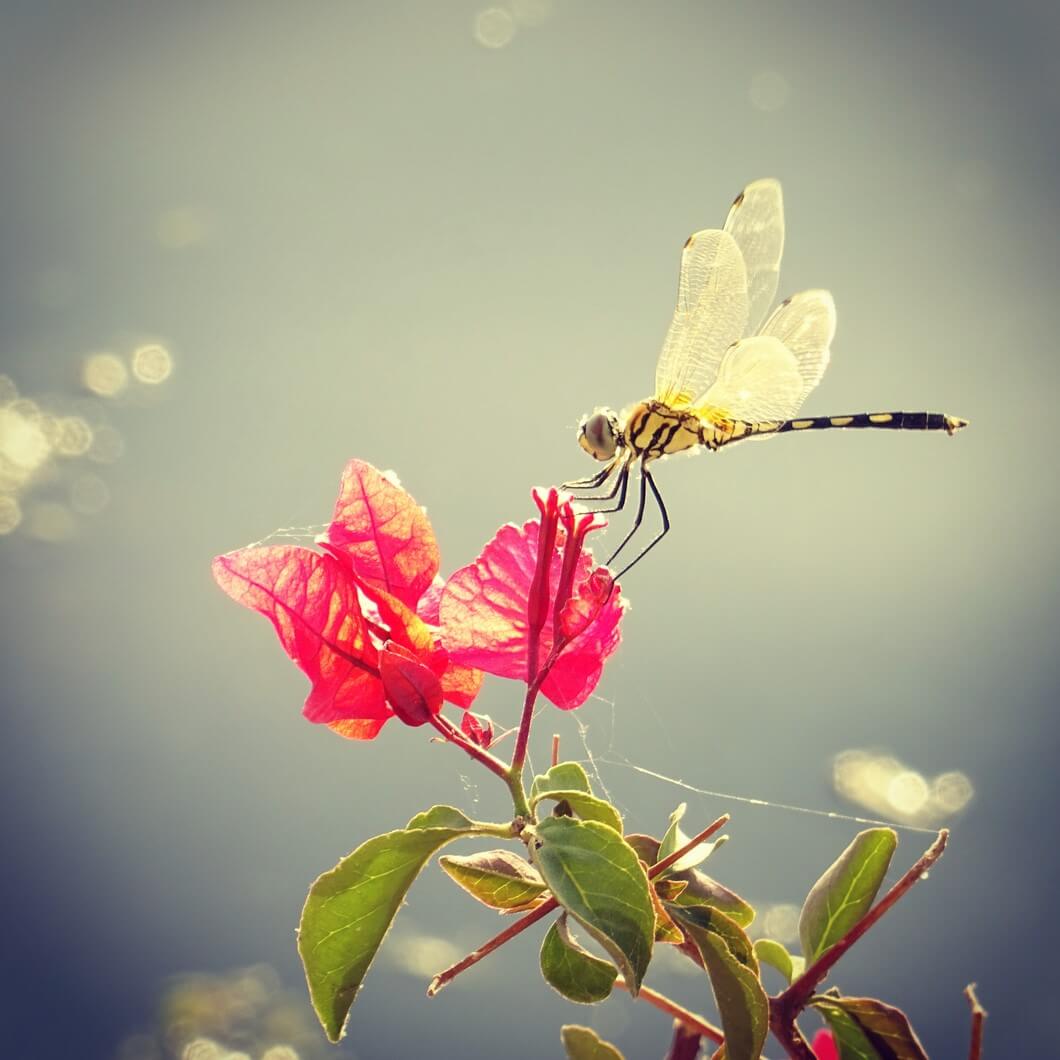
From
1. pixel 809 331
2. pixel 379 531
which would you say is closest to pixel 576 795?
pixel 379 531

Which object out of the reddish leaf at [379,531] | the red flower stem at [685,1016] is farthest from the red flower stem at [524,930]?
the reddish leaf at [379,531]

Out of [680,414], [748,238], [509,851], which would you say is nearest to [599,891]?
[509,851]

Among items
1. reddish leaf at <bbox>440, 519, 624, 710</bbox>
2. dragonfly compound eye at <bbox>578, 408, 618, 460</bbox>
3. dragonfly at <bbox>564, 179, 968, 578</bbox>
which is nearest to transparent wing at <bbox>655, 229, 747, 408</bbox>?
dragonfly at <bbox>564, 179, 968, 578</bbox>

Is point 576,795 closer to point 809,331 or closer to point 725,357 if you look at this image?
point 725,357

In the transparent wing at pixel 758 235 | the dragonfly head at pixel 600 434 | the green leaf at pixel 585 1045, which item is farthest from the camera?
the transparent wing at pixel 758 235

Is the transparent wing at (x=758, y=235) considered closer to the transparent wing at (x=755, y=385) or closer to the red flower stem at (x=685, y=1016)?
the transparent wing at (x=755, y=385)

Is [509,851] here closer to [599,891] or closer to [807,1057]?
[599,891]
